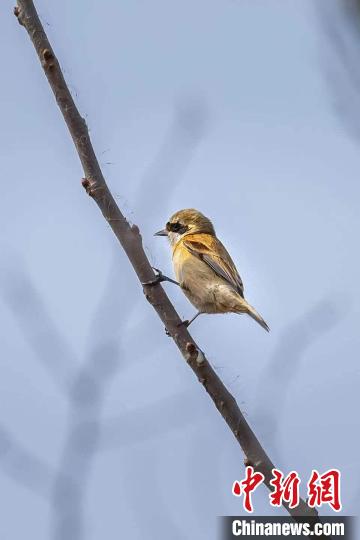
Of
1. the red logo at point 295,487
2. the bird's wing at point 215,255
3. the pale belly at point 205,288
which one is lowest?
the red logo at point 295,487

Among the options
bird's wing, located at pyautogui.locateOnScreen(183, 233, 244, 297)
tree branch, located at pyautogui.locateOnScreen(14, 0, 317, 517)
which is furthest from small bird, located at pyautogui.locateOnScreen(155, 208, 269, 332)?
tree branch, located at pyautogui.locateOnScreen(14, 0, 317, 517)

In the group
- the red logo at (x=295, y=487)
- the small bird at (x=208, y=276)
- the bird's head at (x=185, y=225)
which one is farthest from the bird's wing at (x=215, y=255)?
the red logo at (x=295, y=487)

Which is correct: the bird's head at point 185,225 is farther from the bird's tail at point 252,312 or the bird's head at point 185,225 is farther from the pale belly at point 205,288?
the bird's tail at point 252,312

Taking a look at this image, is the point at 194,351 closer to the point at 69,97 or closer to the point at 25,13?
the point at 69,97

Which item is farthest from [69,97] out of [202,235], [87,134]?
[202,235]

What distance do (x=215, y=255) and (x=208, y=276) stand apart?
1.16 feet

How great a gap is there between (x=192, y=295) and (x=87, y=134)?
260 cm

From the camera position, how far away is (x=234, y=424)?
2.77m

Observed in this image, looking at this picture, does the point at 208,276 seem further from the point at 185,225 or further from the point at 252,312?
the point at 185,225

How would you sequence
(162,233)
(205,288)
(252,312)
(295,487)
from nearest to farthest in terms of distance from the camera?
(295,487) < (252,312) < (205,288) < (162,233)

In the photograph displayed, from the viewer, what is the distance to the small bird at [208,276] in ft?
17.6

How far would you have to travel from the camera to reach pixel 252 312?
5.13 meters

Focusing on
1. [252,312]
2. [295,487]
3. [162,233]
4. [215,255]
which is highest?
[162,233]

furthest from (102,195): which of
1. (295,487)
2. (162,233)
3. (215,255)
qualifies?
(162,233)
